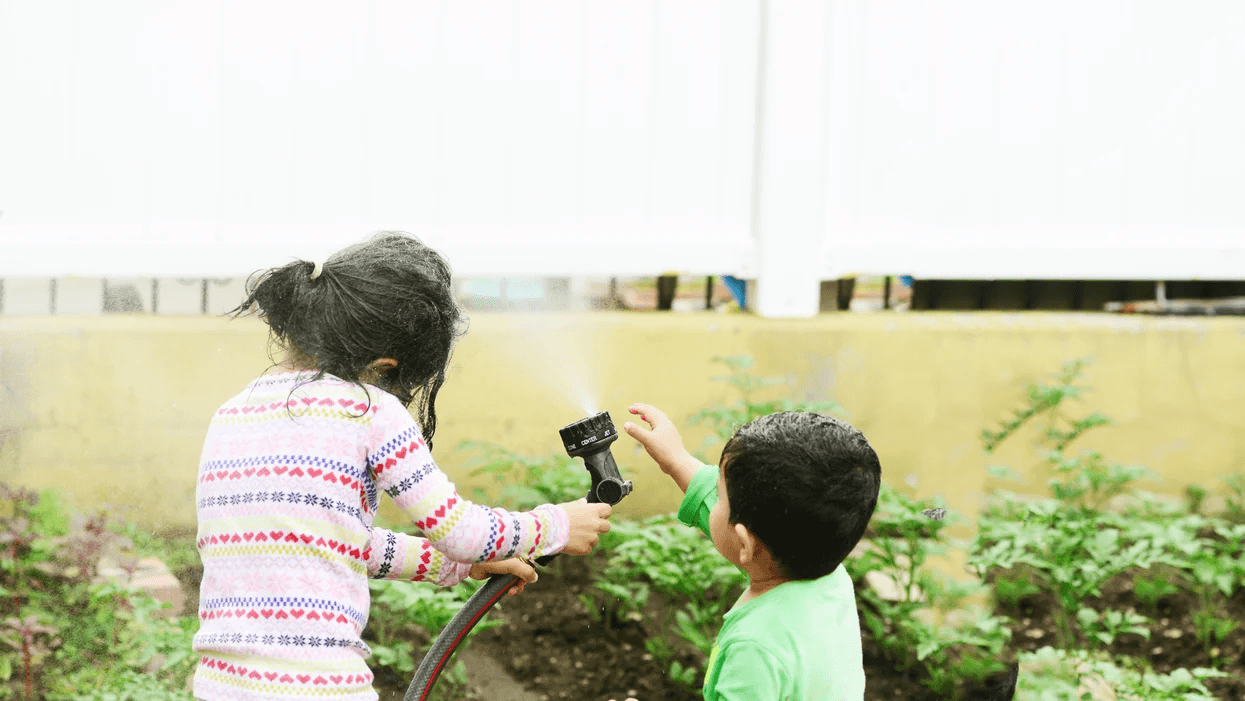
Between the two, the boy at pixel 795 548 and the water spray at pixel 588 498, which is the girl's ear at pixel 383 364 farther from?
the boy at pixel 795 548

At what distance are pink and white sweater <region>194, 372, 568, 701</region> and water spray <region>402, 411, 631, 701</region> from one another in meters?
0.14

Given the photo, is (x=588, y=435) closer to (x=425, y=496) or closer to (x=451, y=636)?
(x=425, y=496)

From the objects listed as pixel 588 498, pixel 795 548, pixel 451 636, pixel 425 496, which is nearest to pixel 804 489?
pixel 795 548

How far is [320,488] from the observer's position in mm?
1697

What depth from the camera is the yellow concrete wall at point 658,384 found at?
3.36 meters

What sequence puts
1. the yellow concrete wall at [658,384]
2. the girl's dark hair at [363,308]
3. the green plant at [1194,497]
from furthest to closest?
the green plant at [1194,497]
the yellow concrete wall at [658,384]
the girl's dark hair at [363,308]

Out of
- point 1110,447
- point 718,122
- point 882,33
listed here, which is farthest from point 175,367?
point 1110,447

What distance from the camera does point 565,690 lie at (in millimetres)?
2936

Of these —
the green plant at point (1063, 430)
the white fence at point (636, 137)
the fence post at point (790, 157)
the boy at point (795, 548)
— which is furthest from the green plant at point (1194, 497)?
the boy at point (795, 548)

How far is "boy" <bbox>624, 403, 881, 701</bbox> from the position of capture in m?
1.51

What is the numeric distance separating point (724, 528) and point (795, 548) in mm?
133

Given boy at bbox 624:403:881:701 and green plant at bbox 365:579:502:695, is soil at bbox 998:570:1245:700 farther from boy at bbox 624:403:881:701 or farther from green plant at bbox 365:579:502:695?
boy at bbox 624:403:881:701

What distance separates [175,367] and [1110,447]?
3221 millimetres

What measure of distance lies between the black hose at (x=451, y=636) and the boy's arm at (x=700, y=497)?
0.27 metres
